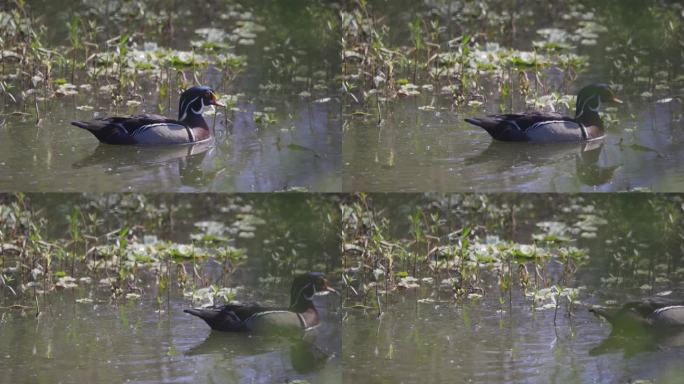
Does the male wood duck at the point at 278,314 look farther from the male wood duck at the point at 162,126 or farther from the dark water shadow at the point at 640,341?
the dark water shadow at the point at 640,341

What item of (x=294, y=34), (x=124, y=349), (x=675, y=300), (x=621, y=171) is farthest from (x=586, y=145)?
(x=124, y=349)

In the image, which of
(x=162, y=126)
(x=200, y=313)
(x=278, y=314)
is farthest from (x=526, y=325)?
(x=162, y=126)

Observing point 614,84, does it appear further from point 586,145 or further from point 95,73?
point 95,73

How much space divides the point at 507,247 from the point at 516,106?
101 cm

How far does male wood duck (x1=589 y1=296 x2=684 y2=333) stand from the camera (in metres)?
10.0

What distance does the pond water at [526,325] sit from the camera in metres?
9.53

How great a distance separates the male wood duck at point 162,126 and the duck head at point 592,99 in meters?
2.51

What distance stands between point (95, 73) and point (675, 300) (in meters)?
4.45

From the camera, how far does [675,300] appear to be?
34.0 feet

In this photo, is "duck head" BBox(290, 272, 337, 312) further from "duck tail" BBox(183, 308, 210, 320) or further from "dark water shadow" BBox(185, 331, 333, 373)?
"duck tail" BBox(183, 308, 210, 320)

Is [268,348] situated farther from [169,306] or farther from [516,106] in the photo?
[516,106]

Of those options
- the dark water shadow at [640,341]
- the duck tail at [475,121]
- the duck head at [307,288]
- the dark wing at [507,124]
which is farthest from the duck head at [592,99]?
the duck head at [307,288]

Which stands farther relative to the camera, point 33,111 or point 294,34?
point 294,34

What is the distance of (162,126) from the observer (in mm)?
10469
